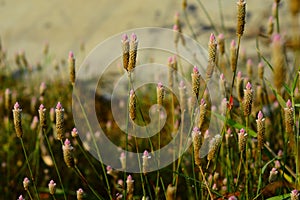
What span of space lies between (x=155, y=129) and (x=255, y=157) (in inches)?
34.6

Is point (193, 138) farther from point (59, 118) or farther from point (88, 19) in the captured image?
point (88, 19)

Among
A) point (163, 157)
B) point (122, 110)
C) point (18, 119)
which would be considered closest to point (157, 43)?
point (122, 110)

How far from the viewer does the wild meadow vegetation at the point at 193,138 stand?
1140 mm

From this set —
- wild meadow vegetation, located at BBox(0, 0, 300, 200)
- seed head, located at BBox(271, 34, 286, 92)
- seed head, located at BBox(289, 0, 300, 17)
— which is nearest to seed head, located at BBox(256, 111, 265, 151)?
wild meadow vegetation, located at BBox(0, 0, 300, 200)

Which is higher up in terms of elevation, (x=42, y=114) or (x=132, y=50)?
(x=132, y=50)

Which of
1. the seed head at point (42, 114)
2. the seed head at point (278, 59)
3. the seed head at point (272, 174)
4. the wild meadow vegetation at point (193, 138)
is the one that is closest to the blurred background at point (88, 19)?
the wild meadow vegetation at point (193, 138)

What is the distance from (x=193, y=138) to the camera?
1.08 metres

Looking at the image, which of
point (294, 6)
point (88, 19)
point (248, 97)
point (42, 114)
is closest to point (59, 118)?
point (42, 114)

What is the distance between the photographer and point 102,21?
190 inches

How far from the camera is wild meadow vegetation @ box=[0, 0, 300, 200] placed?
1140mm

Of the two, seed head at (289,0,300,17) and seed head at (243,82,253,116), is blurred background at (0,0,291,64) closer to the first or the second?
seed head at (243,82,253,116)

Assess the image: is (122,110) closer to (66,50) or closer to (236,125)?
(236,125)

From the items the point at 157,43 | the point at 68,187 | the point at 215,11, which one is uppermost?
the point at 215,11

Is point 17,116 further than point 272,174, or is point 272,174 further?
point 272,174
